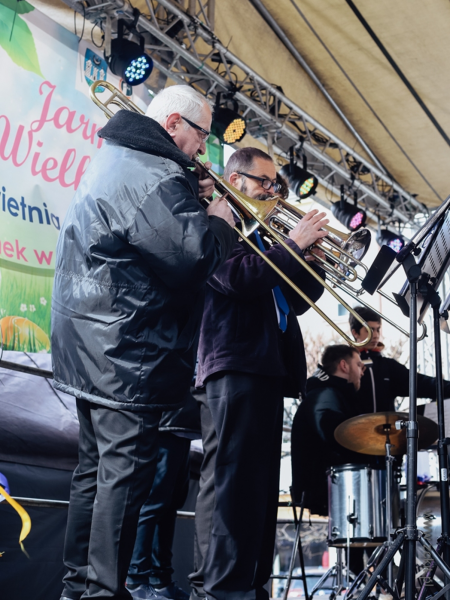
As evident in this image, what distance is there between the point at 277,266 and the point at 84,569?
1.33 m

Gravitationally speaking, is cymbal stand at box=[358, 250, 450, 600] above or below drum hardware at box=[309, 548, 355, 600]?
above

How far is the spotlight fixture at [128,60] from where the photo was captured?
192 inches

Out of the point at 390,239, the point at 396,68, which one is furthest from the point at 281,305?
the point at 390,239

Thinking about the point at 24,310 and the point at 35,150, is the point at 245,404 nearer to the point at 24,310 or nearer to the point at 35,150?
the point at 24,310

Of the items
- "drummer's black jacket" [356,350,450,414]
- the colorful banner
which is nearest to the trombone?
the colorful banner

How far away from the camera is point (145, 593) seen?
2.94 meters

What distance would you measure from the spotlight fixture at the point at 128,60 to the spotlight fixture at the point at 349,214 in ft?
9.91

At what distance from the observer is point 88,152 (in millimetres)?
4730

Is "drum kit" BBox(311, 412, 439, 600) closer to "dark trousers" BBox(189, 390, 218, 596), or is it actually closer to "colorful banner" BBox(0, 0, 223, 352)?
"dark trousers" BBox(189, 390, 218, 596)

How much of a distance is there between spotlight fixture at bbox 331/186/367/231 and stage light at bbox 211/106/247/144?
1.88 metres

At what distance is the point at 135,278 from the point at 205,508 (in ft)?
3.29

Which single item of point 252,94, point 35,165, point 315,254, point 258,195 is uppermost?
point 252,94

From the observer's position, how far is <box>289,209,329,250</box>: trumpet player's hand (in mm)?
2850

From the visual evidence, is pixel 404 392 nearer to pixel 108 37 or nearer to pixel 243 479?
pixel 243 479
